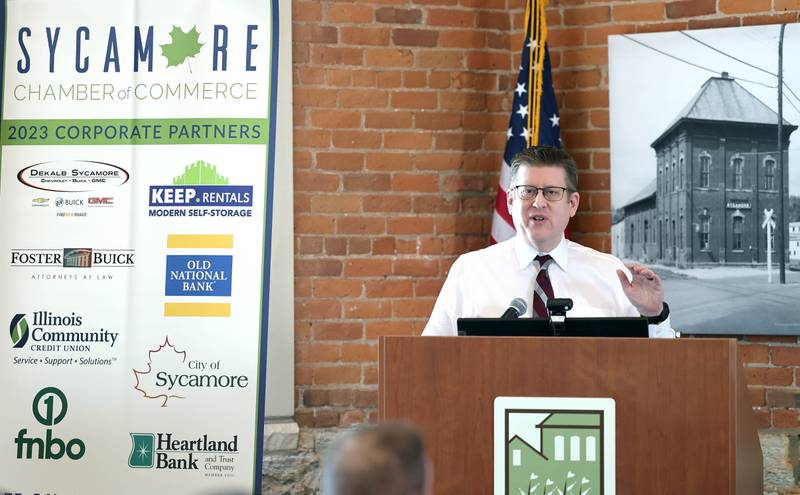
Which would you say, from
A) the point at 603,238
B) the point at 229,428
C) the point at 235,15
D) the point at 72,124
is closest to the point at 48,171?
the point at 72,124

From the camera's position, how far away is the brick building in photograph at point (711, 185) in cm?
381

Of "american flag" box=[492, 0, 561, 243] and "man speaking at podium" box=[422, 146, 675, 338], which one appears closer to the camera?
"man speaking at podium" box=[422, 146, 675, 338]

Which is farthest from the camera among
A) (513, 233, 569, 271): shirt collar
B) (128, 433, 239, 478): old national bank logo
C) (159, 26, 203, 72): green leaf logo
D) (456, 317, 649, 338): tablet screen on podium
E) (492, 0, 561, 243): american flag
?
(492, 0, 561, 243): american flag

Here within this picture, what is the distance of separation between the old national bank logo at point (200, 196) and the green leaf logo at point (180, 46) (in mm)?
409

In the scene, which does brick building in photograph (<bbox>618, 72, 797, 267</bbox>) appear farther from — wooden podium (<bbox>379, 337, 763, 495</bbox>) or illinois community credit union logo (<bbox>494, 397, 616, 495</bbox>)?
illinois community credit union logo (<bbox>494, 397, 616, 495</bbox>)

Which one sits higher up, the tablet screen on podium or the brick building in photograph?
the brick building in photograph

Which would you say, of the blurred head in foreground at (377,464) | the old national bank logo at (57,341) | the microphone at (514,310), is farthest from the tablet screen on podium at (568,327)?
the old national bank logo at (57,341)

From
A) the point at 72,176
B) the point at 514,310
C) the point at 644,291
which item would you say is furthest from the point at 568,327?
the point at 72,176

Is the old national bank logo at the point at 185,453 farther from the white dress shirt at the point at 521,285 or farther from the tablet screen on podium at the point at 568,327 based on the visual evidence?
the tablet screen on podium at the point at 568,327

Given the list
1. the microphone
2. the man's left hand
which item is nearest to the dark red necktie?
the man's left hand

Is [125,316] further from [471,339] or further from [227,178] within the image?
[471,339]

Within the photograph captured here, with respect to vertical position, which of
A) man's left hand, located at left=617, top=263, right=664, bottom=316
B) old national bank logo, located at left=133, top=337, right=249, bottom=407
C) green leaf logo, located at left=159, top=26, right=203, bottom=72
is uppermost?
green leaf logo, located at left=159, top=26, right=203, bottom=72

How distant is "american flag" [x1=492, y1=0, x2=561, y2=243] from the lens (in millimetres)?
3895

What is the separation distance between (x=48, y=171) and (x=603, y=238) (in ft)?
7.37
